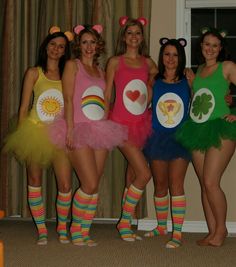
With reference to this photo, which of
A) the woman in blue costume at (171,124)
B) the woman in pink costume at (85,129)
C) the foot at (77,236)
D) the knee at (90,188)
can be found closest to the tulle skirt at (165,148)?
the woman in blue costume at (171,124)

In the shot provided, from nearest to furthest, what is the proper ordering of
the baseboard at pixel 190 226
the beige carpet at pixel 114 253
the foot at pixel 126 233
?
1. the beige carpet at pixel 114 253
2. the foot at pixel 126 233
3. the baseboard at pixel 190 226

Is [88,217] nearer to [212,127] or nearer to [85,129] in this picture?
[85,129]

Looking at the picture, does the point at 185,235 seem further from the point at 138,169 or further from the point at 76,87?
the point at 76,87

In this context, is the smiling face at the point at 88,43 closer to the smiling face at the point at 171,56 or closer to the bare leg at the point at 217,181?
the smiling face at the point at 171,56

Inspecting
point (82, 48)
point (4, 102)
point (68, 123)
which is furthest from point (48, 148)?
point (4, 102)

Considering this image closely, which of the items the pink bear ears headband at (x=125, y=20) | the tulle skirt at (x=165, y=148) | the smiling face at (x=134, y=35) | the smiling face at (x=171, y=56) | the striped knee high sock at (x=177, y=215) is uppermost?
the pink bear ears headband at (x=125, y=20)

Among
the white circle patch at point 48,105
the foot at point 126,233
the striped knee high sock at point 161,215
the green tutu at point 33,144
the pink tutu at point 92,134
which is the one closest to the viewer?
the pink tutu at point 92,134

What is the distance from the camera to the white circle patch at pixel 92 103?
11.3 ft

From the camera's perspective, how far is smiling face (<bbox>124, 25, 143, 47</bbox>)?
3621 millimetres

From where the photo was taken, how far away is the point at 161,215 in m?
3.88

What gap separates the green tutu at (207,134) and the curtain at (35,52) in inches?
33.8

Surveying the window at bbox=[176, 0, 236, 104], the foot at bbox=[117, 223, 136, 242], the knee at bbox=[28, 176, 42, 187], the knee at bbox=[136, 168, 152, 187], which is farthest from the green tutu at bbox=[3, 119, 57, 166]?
the window at bbox=[176, 0, 236, 104]

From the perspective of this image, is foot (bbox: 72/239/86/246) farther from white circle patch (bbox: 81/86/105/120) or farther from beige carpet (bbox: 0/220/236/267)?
white circle patch (bbox: 81/86/105/120)

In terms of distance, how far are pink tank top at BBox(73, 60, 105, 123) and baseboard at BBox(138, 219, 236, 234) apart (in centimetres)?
117
